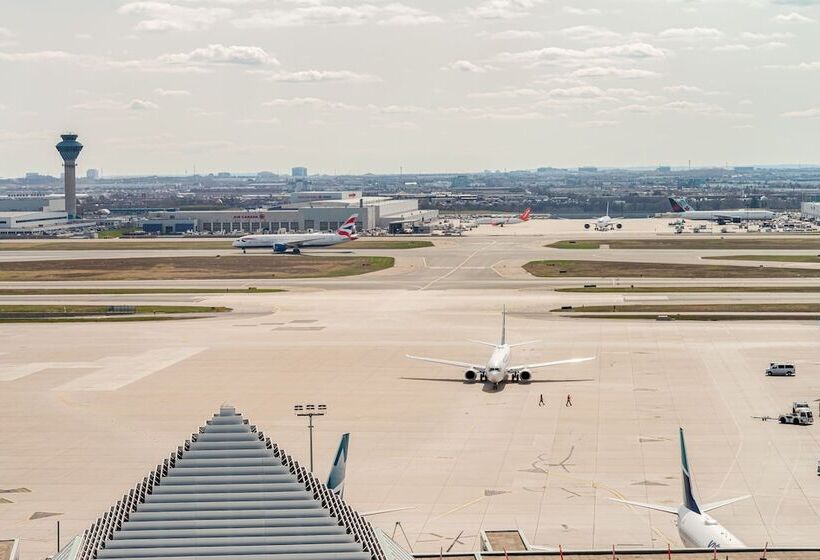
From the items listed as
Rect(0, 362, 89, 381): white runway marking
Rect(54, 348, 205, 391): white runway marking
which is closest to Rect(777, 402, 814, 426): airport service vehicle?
Rect(54, 348, 205, 391): white runway marking

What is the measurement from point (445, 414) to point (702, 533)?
119ft

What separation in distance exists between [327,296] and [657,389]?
7254cm

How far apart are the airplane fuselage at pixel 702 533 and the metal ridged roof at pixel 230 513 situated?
55.4 ft

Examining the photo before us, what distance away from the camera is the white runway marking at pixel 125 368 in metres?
95.8

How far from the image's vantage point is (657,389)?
91312 mm

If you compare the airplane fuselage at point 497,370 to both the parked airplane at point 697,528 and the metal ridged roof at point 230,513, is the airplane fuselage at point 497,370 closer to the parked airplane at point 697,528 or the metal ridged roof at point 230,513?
the parked airplane at point 697,528

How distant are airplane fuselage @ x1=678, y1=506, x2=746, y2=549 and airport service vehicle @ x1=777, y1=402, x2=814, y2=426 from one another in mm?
30893

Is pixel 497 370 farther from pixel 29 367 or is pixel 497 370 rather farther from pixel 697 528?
pixel 697 528

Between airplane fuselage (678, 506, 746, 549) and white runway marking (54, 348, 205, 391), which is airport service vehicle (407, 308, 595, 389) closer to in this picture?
white runway marking (54, 348, 205, 391)

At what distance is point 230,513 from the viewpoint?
34438 mm

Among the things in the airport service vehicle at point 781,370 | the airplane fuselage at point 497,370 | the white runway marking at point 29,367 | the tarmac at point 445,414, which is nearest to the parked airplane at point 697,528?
the tarmac at point 445,414

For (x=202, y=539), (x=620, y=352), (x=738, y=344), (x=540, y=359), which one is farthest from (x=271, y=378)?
(x=202, y=539)

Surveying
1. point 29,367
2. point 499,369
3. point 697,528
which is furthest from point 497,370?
point 697,528

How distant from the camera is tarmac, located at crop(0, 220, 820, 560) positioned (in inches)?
2373
